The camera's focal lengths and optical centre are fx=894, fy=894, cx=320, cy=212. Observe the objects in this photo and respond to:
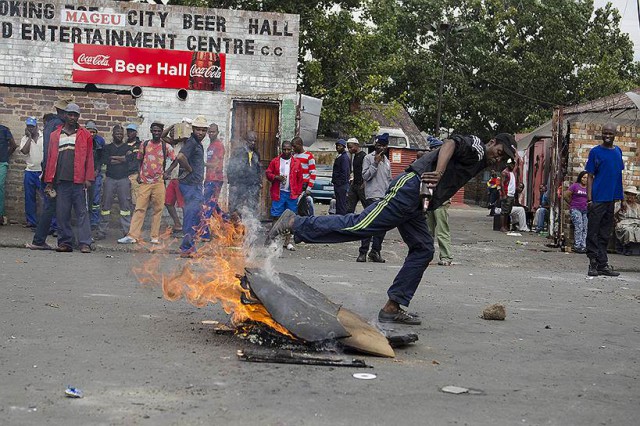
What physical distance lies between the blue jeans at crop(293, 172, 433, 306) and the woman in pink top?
973 cm

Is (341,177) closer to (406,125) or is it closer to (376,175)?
(376,175)

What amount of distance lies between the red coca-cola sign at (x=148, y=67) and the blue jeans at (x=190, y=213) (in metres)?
4.57

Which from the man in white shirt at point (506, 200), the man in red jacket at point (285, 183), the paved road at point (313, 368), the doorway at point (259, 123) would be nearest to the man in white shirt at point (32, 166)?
the doorway at point (259, 123)

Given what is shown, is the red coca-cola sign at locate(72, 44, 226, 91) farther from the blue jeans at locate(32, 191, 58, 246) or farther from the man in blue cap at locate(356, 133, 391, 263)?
the man in blue cap at locate(356, 133, 391, 263)

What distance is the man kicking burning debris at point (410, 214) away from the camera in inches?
279

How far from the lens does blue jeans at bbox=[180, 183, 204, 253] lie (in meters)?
13.0

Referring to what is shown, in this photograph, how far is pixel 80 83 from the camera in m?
17.2

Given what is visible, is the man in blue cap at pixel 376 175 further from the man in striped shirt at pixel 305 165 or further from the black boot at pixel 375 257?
the man in striped shirt at pixel 305 165

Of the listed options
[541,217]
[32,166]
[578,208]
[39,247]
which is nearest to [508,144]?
[39,247]

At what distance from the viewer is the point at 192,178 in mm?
13430

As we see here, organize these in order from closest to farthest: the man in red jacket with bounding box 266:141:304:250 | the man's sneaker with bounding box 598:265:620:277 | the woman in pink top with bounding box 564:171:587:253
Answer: the man's sneaker with bounding box 598:265:620:277 < the man in red jacket with bounding box 266:141:304:250 < the woman in pink top with bounding box 564:171:587:253

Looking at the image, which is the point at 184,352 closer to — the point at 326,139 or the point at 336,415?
the point at 336,415

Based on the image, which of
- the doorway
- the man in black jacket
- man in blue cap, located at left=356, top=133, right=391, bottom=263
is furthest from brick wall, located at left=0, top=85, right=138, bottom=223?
man in blue cap, located at left=356, top=133, right=391, bottom=263

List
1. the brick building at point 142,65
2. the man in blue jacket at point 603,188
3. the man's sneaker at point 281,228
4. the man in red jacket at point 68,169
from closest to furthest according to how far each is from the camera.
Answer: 1. the man's sneaker at point 281,228
2. the man in blue jacket at point 603,188
3. the man in red jacket at point 68,169
4. the brick building at point 142,65
